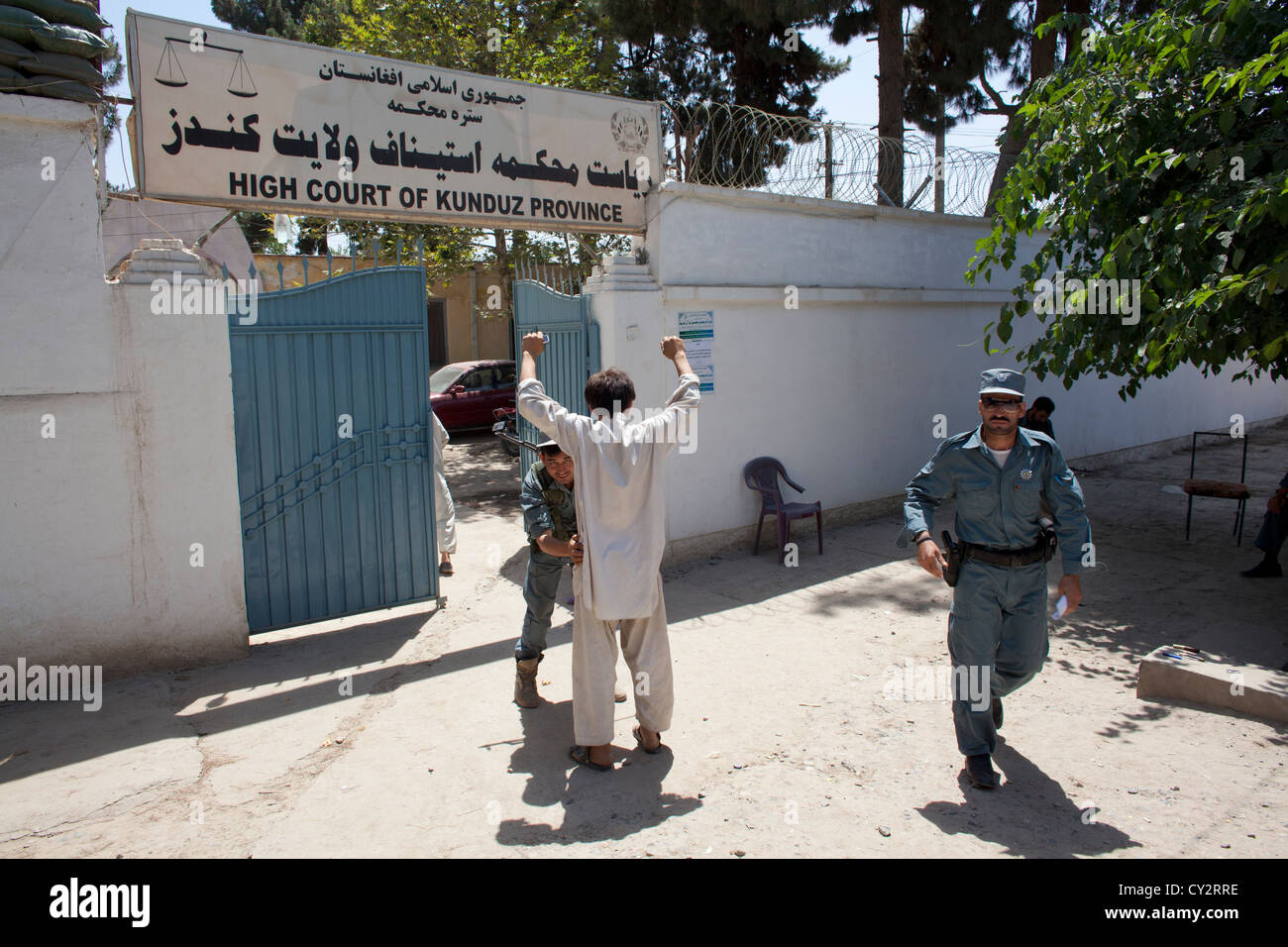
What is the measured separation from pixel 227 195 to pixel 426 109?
1.41m

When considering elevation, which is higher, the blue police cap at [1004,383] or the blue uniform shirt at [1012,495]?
the blue police cap at [1004,383]

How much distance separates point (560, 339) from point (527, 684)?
351cm

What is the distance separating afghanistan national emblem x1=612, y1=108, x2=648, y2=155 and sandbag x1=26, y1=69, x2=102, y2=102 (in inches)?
134

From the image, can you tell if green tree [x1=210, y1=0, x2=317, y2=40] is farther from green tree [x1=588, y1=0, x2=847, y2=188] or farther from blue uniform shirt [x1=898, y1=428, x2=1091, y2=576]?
blue uniform shirt [x1=898, y1=428, x2=1091, y2=576]

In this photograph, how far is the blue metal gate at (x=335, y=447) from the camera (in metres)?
5.02

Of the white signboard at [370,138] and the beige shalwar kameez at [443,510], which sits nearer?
the white signboard at [370,138]

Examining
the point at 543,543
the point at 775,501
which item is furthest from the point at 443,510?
the point at 543,543

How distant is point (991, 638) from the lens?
351 cm

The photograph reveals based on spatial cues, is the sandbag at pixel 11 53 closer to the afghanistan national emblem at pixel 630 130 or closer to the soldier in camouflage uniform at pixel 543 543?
the soldier in camouflage uniform at pixel 543 543

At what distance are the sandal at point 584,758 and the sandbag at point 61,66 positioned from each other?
4152mm

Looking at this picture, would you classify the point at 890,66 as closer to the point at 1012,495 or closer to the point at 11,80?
the point at 1012,495

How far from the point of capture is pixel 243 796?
3502mm

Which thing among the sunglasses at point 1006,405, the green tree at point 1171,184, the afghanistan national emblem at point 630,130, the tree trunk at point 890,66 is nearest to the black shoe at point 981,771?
the sunglasses at point 1006,405

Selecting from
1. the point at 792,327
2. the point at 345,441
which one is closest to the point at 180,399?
the point at 345,441
